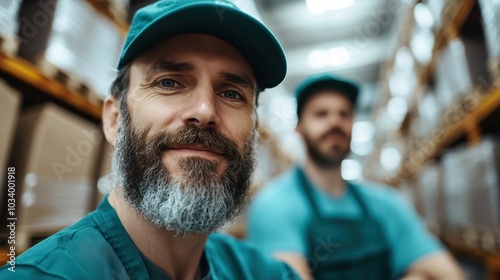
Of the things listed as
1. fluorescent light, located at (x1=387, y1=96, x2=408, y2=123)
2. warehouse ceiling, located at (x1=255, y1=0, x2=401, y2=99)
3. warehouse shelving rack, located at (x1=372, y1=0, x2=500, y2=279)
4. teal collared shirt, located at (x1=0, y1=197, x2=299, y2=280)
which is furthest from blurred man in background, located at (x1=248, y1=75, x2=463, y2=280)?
warehouse ceiling, located at (x1=255, y1=0, x2=401, y2=99)

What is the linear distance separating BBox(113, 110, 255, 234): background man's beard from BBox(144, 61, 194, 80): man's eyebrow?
0.16m

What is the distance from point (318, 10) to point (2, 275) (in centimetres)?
532

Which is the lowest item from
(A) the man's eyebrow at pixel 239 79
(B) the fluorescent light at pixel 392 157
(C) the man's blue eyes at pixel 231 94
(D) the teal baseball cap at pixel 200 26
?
(B) the fluorescent light at pixel 392 157

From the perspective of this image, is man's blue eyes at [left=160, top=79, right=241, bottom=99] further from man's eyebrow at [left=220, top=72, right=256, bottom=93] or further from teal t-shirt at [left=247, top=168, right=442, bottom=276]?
teal t-shirt at [left=247, top=168, right=442, bottom=276]

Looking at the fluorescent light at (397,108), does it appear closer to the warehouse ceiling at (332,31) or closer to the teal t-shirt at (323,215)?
the warehouse ceiling at (332,31)

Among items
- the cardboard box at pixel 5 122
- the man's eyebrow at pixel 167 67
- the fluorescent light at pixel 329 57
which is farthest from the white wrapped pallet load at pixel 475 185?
the fluorescent light at pixel 329 57

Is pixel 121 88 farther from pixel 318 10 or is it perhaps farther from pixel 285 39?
pixel 285 39

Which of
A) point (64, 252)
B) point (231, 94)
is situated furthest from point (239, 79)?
point (64, 252)

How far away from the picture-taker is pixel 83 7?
1952mm

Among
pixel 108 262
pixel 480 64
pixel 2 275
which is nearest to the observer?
pixel 2 275

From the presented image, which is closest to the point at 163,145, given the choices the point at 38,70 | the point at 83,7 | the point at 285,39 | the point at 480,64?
the point at 38,70

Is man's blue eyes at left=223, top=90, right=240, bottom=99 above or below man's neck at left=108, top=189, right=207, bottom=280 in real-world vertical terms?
above

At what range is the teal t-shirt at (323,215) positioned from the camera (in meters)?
1.77

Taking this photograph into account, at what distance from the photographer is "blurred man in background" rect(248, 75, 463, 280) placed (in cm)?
178
